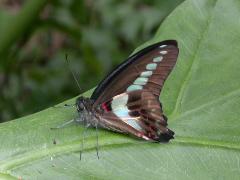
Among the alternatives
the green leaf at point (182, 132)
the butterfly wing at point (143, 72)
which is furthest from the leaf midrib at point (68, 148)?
the butterfly wing at point (143, 72)

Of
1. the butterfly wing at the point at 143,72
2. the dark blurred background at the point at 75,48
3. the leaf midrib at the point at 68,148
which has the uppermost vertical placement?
the butterfly wing at the point at 143,72

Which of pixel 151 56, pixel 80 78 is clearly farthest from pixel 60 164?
pixel 80 78

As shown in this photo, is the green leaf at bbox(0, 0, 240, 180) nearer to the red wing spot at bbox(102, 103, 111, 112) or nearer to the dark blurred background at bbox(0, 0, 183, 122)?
the red wing spot at bbox(102, 103, 111, 112)

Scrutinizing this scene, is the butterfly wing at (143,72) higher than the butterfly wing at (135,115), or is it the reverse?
the butterfly wing at (143,72)

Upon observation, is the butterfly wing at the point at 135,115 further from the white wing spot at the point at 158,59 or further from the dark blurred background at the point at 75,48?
the dark blurred background at the point at 75,48

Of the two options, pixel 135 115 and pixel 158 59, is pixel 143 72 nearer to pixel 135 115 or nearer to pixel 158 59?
pixel 158 59

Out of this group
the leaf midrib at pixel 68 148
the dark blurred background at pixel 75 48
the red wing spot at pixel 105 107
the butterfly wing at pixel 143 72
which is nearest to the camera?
the leaf midrib at pixel 68 148

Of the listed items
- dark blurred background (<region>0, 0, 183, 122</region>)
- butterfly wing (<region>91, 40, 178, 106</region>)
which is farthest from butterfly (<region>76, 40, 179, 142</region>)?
dark blurred background (<region>0, 0, 183, 122</region>)

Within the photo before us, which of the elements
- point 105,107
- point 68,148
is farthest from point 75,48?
point 68,148
